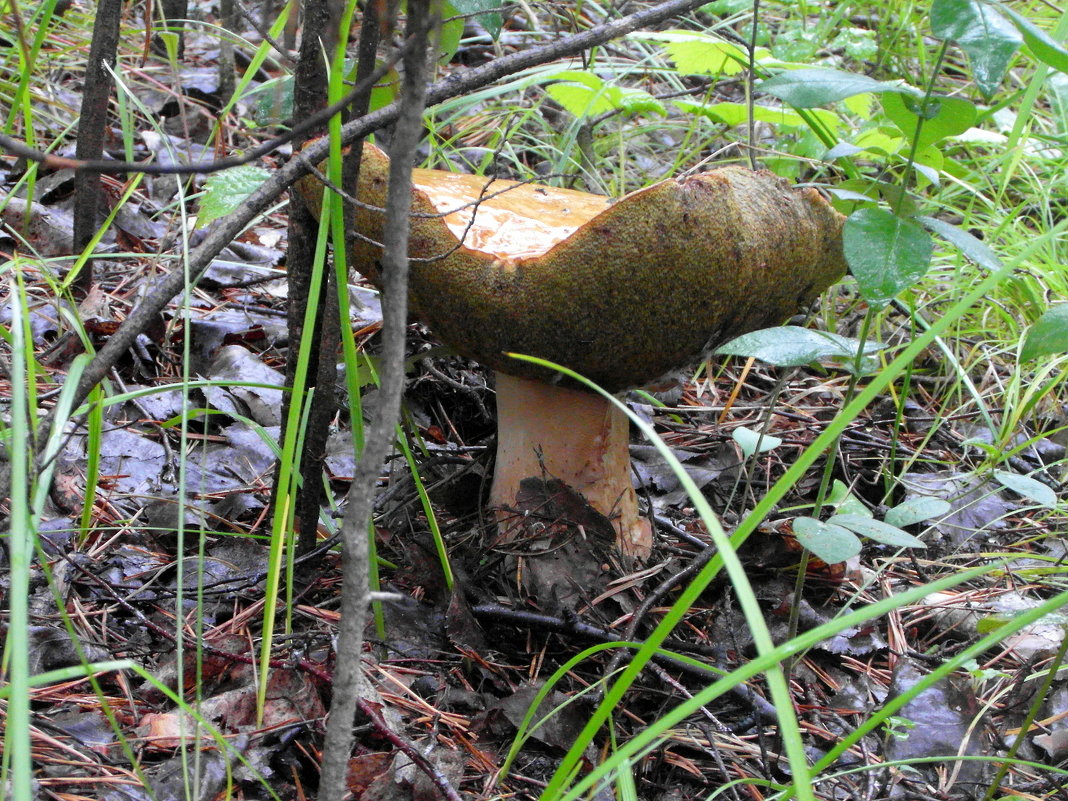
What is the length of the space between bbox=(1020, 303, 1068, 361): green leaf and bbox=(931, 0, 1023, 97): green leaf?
1.40 feet

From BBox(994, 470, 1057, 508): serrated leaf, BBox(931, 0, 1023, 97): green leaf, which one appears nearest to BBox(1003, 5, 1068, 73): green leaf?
BBox(931, 0, 1023, 97): green leaf

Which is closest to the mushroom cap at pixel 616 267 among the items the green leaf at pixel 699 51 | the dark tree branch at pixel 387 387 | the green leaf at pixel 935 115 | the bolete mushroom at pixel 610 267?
the bolete mushroom at pixel 610 267

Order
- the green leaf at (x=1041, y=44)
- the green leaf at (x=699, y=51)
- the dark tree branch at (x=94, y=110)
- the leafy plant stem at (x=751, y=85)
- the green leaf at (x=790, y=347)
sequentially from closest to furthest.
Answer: the green leaf at (x=1041, y=44) → the green leaf at (x=790, y=347) → the leafy plant stem at (x=751, y=85) → the dark tree branch at (x=94, y=110) → the green leaf at (x=699, y=51)

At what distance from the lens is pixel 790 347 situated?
Answer: 1.45 meters

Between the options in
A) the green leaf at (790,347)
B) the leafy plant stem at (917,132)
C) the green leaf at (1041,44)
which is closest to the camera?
the green leaf at (1041,44)

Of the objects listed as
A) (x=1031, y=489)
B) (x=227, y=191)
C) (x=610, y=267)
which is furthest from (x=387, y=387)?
(x=1031, y=489)

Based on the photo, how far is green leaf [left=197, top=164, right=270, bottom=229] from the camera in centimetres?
144

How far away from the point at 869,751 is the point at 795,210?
976 mm

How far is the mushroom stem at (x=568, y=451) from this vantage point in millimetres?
1920

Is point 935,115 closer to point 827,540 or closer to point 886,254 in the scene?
point 886,254

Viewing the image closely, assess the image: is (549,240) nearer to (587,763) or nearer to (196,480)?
(587,763)

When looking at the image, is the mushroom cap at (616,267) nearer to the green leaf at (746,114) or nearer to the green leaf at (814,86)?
the green leaf at (814,86)

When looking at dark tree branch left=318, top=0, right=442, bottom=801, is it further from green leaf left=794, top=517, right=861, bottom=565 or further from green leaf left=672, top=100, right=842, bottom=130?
green leaf left=672, top=100, right=842, bottom=130

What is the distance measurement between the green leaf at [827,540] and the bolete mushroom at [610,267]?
0.40 meters
